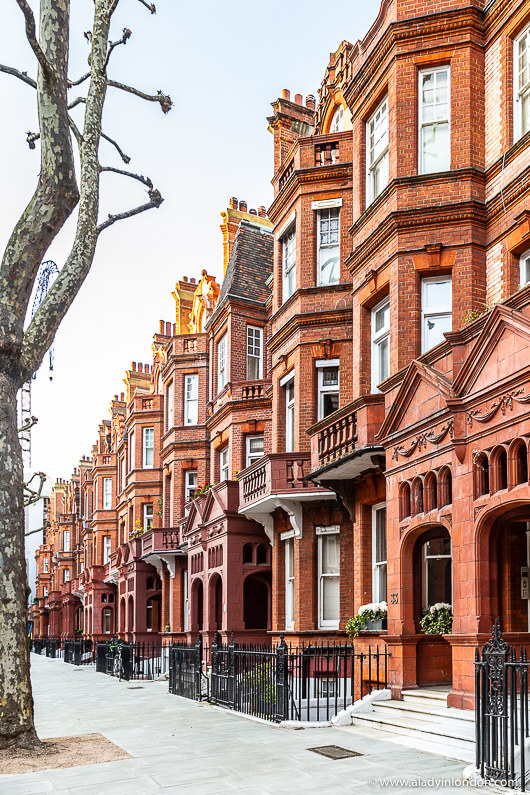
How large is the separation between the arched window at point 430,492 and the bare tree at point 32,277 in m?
5.66

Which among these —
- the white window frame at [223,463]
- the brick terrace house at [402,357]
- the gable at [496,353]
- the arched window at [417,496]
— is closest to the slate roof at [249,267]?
the brick terrace house at [402,357]

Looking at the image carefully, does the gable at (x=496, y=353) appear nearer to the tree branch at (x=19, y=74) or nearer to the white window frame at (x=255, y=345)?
the tree branch at (x=19, y=74)

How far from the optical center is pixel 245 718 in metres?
14.9

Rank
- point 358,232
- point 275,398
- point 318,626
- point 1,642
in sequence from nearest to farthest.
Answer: point 1,642 → point 358,232 → point 318,626 → point 275,398

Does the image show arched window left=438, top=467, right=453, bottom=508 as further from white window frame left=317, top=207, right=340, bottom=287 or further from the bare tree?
white window frame left=317, top=207, right=340, bottom=287

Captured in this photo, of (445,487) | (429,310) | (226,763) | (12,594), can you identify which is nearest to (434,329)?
(429,310)

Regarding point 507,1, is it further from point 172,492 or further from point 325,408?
point 172,492

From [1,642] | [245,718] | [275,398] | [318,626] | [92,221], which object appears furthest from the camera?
[275,398]

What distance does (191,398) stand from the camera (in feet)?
114

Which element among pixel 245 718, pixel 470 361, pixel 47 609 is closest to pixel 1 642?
pixel 245 718

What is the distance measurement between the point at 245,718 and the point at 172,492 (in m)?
20.3

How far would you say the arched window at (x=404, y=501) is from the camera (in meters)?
Answer: 13.7

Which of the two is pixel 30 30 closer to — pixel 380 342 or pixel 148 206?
pixel 148 206

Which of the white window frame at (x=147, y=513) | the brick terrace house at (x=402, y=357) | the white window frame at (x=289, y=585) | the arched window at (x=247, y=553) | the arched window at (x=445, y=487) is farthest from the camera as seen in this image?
the white window frame at (x=147, y=513)
